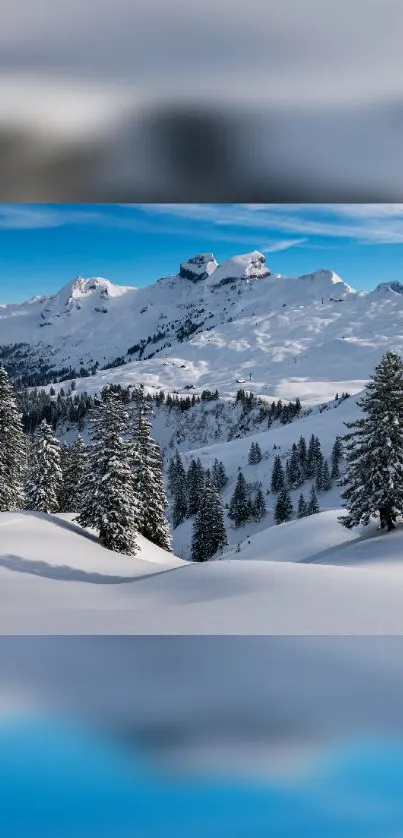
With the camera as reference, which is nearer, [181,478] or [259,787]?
[259,787]

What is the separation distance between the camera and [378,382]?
11219 mm

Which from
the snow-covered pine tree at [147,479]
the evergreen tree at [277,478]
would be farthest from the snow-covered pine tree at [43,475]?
the evergreen tree at [277,478]

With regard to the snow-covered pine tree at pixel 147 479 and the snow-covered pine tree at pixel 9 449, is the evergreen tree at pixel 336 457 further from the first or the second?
the snow-covered pine tree at pixel 9 449

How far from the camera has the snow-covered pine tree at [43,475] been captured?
54.4ft

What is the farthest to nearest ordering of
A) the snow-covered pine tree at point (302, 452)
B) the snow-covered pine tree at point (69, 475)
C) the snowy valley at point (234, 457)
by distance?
the snow-covered pine tree at point (302, 452)
the snow-covered pine tree at point (69, 475)
the snowy valley at point (234, 457)

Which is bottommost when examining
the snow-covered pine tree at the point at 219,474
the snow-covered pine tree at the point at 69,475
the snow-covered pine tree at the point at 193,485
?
the snow-covered pine tree at the point at 219,474

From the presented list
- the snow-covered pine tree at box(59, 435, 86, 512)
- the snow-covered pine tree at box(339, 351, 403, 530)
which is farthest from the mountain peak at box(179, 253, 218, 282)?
the snow-covered pine tree at box(339, 351, 403, 530)

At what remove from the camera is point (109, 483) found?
12727 millimetres

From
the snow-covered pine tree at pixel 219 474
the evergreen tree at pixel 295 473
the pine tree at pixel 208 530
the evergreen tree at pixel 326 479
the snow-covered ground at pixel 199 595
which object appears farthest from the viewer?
the snow-covered pine tree at pixel 219 474

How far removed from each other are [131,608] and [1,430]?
35.3 ft

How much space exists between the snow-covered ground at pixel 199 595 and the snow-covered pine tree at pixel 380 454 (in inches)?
45.9

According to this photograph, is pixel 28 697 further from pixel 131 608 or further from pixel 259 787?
pixel 131 608

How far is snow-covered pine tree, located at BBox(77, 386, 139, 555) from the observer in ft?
41.1
